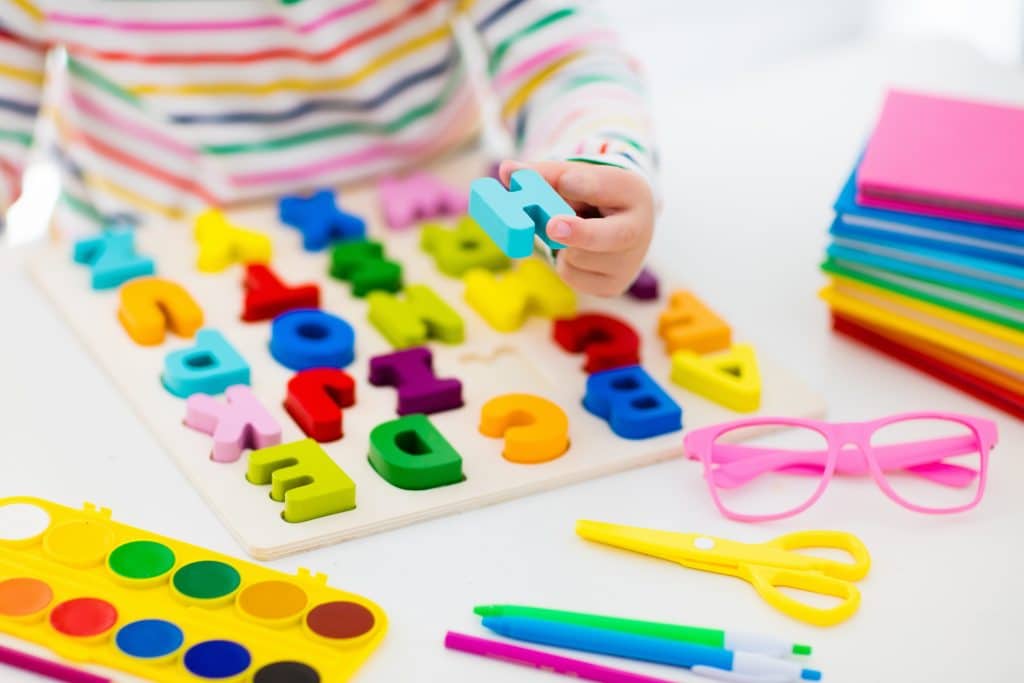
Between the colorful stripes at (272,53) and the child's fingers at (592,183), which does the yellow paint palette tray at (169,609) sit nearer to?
the child's fingers at (592,183)

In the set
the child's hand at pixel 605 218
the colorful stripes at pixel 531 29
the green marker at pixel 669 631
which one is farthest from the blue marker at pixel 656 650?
the colorful stripes at pixel 531 29

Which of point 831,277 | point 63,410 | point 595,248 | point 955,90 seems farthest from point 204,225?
point 955,90

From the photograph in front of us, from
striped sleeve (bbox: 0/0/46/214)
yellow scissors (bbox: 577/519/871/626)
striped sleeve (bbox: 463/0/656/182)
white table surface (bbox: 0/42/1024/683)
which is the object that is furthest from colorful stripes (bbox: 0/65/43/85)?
yellow scissors (bbox: 577/519/871/626)

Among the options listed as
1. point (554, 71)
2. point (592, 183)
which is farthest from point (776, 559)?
point (554, 71)

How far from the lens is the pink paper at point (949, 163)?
77 centimetres

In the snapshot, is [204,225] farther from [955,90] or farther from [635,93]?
[955,90]

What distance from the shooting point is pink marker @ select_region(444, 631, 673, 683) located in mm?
567

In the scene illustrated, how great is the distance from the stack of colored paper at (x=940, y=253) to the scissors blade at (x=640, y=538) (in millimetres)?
238

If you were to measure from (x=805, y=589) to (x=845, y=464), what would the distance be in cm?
11

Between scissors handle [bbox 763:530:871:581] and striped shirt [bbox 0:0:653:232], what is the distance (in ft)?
1.17

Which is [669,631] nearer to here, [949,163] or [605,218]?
[605,218]

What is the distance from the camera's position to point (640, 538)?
2.12ft

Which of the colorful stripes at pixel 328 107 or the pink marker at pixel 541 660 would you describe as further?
the colorful stripes at pixel 328 107

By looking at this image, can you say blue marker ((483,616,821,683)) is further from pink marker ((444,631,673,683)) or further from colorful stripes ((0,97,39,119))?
colorful stripes ((0,97,39,119))
